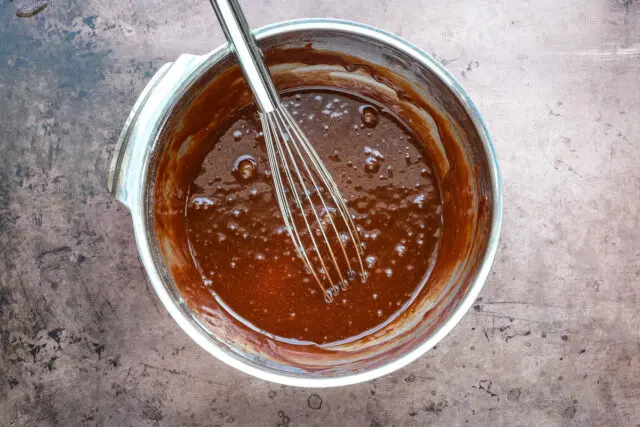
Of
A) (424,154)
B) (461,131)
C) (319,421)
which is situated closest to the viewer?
(461,131)

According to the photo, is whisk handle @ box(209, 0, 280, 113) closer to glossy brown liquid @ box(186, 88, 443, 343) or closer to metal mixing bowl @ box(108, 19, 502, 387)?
metal mixing bowl @ box(108, 19, 502, 387)

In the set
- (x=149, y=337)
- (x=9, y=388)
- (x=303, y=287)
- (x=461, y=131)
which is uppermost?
(x=461, y=131)

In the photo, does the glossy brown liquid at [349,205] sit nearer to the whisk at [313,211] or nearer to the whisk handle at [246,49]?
the whisk at [313,211]

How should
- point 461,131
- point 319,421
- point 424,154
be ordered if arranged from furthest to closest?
point 319,421 → point 424,154 → point 461,131

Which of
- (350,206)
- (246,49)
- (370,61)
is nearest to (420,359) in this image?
(350,206)

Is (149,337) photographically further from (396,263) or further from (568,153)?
(568,153)

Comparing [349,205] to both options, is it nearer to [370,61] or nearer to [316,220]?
[316,220]

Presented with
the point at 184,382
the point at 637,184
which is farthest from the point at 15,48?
the point at 637,184

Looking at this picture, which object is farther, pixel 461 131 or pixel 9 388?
pixel 9 388
